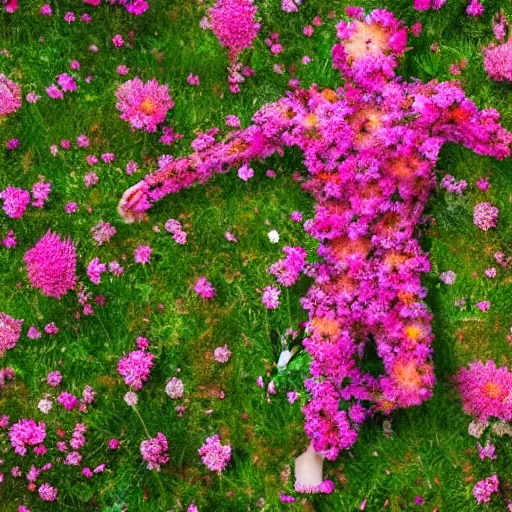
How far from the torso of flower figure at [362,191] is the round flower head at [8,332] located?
4.18ft

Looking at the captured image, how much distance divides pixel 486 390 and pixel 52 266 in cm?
353

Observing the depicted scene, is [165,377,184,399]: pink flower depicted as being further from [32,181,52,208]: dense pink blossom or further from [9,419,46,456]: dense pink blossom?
[32,181,52,208]: dense pink blossom

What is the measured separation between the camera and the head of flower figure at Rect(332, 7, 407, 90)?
646 cm

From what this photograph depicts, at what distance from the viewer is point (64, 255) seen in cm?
662

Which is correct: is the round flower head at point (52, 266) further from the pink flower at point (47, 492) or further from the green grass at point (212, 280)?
the pink flower at point (47, 492)

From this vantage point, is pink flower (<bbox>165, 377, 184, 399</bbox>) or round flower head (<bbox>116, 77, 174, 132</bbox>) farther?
round flower head (<bbox>116, 77, 174, 132</bbox>)

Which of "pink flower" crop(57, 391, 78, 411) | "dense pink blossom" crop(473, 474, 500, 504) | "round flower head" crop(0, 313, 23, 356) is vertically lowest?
"dense pink blossom" crop(473, 474, 500, 504)

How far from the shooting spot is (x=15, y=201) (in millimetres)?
6676

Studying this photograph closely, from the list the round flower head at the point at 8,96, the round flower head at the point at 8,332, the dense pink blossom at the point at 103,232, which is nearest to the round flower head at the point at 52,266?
the dense pink blossom at the point at 103,232

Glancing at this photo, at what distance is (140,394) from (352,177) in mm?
2389

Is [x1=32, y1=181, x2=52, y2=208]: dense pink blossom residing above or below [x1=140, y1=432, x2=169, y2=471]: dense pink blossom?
above

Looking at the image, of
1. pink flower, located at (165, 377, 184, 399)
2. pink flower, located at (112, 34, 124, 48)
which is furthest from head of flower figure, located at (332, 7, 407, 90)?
pink flower, located at (165, 377, 184, 399)

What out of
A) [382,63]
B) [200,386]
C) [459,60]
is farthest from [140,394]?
[459,60]

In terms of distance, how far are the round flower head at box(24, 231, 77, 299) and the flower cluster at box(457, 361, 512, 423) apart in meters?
3.19
